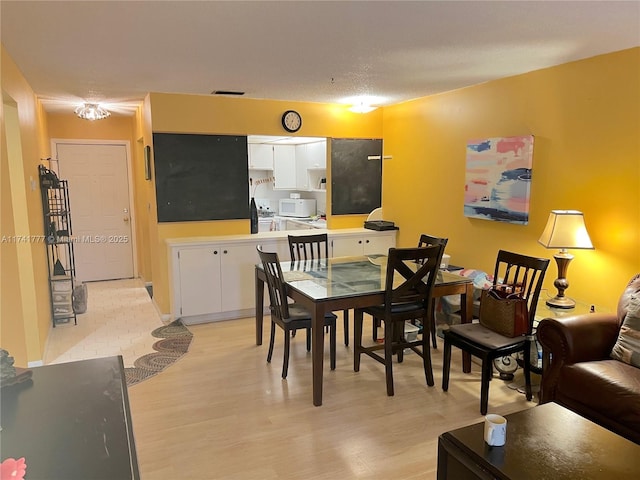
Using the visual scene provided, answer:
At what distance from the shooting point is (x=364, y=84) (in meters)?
4.17

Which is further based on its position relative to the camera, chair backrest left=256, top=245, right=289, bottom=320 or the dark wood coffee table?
chair backrest left=256, top=245, right=289, bottom=320

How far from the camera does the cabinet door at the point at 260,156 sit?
6992 mm

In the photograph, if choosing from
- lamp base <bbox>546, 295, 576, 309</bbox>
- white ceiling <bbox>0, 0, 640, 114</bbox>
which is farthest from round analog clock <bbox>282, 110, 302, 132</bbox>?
lamp base <bbox>546, 295, 576, 309</bbox>

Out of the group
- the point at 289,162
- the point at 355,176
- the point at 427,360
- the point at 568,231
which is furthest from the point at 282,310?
the point at 289,162

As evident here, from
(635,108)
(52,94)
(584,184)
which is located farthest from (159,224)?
(635,108)

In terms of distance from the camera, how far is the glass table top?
125 inches

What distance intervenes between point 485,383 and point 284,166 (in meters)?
5.00

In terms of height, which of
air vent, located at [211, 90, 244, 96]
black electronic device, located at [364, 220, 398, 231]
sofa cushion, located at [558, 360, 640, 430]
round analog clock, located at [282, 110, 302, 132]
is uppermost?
air vent, located at [211, 90, 244, 96]

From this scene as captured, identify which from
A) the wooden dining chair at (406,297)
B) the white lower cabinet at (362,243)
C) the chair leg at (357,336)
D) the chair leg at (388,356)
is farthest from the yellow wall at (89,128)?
the chair leg at (388,356)

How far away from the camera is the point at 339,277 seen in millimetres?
3574

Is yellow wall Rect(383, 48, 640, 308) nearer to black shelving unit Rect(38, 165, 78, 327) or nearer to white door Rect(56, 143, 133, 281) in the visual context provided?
black shelving unit Rect(38, 165, 78, 327)

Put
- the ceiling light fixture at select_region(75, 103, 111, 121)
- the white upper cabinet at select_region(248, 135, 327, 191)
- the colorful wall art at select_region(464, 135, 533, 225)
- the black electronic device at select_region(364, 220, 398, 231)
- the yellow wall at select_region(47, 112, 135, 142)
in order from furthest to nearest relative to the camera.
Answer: the white upper cabinet at select_region(248, 135, 327, 191) → the yellow wall at select_region(47, 112, 135, 142) → the black electronic device at select_region(364, 220, 398, 231) → the ceiling light fixture at select_region(75, 103, 111, 121) → the colorful wall art at select_region(464, 135, 533, 225)

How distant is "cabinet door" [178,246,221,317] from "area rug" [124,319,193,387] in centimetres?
24

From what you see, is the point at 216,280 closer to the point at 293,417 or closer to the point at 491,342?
the point at 293,417
